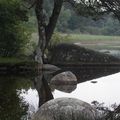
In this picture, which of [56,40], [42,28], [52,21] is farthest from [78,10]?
[56,40]

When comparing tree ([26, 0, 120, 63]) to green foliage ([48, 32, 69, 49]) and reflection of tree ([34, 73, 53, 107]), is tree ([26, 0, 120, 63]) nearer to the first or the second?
green foliage ([48, 32, 69, 49])

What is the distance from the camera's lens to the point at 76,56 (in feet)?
133

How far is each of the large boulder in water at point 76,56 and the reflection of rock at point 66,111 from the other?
25085 millimetres

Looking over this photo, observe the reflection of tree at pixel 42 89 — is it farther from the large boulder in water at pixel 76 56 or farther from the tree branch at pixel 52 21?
the large boulder in water at pixel 76 56

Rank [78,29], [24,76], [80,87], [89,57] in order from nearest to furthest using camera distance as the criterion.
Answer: [80,87] → [24,76] → [89,57] → [78,29]

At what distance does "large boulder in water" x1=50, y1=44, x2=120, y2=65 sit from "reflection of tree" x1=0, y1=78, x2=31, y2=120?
13.3 m

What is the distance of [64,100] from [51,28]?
22.3m

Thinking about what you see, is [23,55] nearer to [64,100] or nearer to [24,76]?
[24,76]

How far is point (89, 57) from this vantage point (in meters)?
40.6

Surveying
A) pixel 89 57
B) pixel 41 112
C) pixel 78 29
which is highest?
pixel 41 112

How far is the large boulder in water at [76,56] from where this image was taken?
40.3m

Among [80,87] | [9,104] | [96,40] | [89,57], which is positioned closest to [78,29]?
[96,40]

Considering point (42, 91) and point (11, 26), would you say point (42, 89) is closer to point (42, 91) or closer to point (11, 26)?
point (42, 91)

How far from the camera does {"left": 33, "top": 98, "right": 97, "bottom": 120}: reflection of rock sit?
47.5 ft
